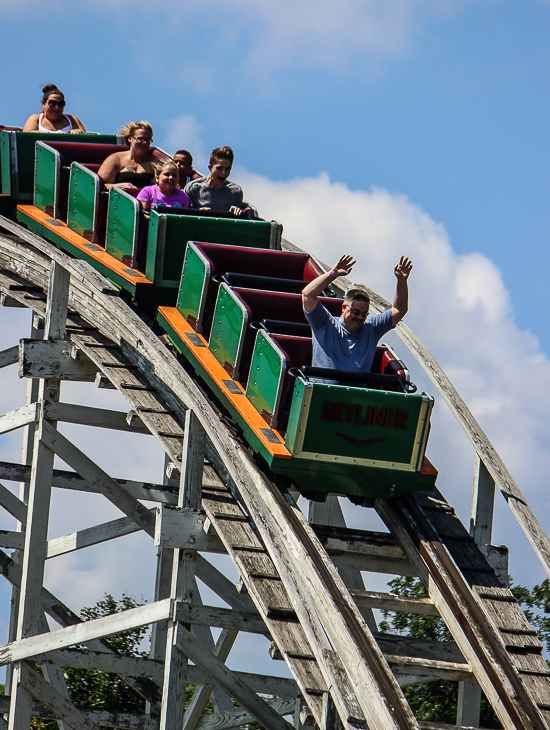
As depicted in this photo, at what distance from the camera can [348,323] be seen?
258 inches

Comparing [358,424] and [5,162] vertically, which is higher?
[5,162]

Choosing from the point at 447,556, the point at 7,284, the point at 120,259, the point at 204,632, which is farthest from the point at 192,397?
the point at 7,284

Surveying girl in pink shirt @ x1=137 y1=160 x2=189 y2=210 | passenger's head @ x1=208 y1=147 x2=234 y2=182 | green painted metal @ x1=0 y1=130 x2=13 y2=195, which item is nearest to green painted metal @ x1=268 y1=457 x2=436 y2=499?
girl in pink shirt @ x1=137 y1=160 x2=189 y2=210

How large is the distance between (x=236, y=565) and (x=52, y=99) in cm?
716

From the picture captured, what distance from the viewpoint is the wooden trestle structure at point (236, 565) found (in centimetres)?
553

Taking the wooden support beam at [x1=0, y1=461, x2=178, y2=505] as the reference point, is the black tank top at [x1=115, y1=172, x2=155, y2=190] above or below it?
above

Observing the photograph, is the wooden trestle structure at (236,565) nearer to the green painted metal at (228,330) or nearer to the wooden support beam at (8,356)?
the green painted metal at (228,330)

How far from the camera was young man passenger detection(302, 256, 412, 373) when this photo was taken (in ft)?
21.1

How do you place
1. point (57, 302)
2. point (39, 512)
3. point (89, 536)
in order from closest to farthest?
point (39, 512), point (57, 302), point (89, 536)

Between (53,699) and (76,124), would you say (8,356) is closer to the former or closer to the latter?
(76,124)

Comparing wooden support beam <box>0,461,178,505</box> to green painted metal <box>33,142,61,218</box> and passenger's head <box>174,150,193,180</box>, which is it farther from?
passenger's head <box>174,150,193,180</box>

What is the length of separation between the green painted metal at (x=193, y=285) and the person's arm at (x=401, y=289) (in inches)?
56.8

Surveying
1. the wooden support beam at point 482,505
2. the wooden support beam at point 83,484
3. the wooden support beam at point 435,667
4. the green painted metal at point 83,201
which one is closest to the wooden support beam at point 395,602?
the wooden support beam at point 435,667

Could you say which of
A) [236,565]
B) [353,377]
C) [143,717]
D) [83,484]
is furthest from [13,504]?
[353,377]
